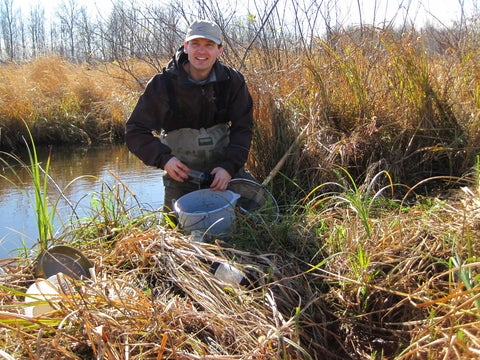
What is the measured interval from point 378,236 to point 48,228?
151 cm

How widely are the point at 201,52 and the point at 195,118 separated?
404 mm

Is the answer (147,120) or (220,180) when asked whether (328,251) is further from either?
(147,120)

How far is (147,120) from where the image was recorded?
9.60 feet

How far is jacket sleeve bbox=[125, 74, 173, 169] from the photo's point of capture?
9.45 feet

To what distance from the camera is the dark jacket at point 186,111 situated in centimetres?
291

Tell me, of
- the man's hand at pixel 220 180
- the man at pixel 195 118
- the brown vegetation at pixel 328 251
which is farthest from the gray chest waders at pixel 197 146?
the brown vegetation at pixel 328 251

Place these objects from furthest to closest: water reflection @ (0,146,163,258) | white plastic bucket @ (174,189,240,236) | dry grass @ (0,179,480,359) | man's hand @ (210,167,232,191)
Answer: water reflection @ (0,146,163,258)
man's hand @ (210,167,232,191)
white plastic bucket @ (174,189,240,236)
dry grass @ (0,179,480,359)

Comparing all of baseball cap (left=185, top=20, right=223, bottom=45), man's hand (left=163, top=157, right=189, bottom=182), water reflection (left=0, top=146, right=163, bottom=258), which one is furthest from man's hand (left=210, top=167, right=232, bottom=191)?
baseball cap (left=185, top=20, right=223, bottom=45)

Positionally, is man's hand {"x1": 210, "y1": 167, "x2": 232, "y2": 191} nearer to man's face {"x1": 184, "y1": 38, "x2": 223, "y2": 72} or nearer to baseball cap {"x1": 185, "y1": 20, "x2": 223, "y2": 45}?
man's face {"x1": 184, "y1": 38, "x2": 223, "y2": 72}

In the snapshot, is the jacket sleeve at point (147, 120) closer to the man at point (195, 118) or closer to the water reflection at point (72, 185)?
the man at point (195, 118)

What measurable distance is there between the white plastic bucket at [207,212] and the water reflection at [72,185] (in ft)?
1.41

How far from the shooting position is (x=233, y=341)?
1695mm

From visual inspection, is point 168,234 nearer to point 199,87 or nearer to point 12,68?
point 199,87

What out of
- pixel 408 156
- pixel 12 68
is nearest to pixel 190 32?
pixel 408 156
